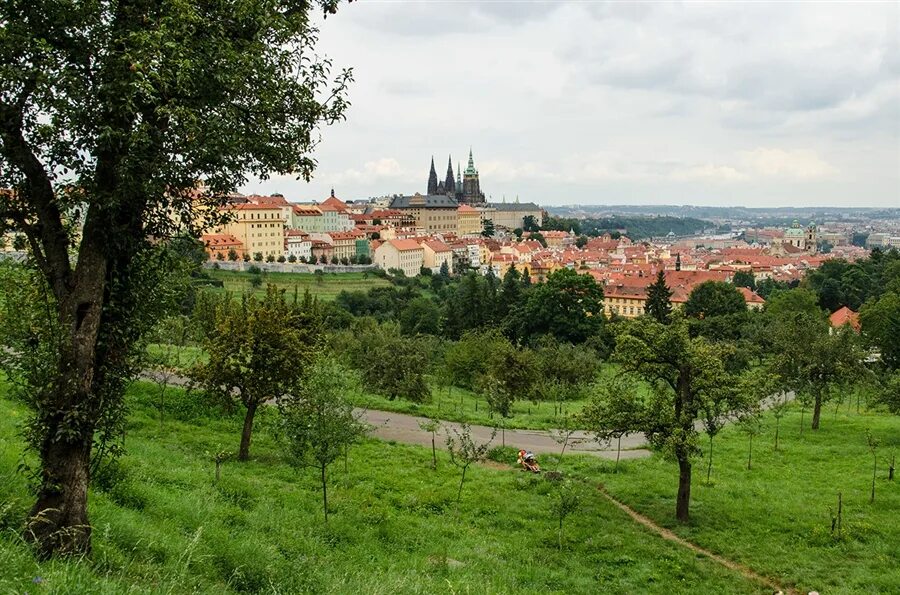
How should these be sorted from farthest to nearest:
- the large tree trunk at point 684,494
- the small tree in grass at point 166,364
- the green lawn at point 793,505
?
the small tree in grass at point 166,364
the large tree trunk at point 684,494
the green lawn at point 793,505

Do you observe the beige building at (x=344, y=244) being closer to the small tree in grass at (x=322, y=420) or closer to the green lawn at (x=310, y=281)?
the green lawn at (x=310, y=281)

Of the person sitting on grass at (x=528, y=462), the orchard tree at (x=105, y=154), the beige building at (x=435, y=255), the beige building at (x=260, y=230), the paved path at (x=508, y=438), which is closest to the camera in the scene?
the orchard tree at (x=105, y=154)

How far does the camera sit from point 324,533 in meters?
12.7

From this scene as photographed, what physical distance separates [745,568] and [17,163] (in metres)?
14.9

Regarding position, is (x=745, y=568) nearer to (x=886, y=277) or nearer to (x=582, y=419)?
(x=582, y=419)

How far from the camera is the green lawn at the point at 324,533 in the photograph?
7879 mm

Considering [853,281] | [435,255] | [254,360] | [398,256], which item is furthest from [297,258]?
[254,360]

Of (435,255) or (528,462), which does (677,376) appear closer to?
(528,462)

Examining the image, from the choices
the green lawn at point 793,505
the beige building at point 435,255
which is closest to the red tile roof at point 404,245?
the beige building at point 435,255

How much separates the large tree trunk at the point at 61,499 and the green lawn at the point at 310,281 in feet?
268

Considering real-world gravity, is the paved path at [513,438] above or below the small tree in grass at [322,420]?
below

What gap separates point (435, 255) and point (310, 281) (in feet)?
131

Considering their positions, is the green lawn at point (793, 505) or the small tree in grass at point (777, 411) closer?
the green lawn at point (793, 505)

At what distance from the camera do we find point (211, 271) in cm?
9944
